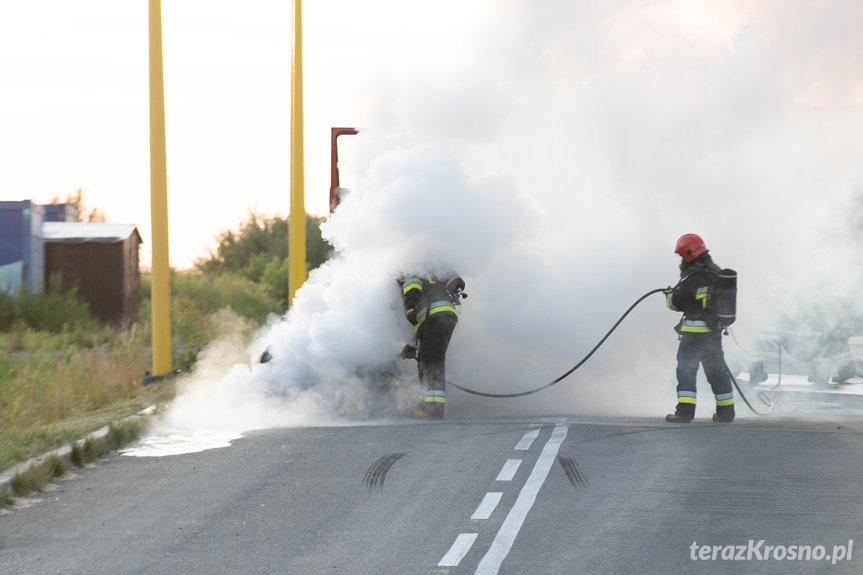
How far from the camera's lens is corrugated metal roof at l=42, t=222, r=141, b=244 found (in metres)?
29.5

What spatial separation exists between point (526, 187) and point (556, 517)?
8.02 metres

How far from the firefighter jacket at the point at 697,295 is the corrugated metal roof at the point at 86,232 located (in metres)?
22.0

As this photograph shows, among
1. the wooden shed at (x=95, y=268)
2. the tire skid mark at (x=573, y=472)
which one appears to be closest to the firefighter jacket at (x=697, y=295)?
the tire skid mark at (x=573, y=472)

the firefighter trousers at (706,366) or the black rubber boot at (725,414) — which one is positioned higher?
the firefighter trousers at (706,366)

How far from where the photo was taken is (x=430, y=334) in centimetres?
1112

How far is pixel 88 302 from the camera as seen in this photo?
29.3 meters

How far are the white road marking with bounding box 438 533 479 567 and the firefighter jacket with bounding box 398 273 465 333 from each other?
5.12m

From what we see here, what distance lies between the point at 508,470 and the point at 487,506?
1132 mm

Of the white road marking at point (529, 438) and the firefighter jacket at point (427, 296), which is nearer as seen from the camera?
the white road marking at point (529, 438)

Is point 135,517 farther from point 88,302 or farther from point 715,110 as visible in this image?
point 88,302

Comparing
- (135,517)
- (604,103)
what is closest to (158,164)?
(604,103)

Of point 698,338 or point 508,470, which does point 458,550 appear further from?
point 698,338

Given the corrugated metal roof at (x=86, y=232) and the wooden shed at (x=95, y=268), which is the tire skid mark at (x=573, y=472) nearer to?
the wooden shed at (x=95, y=268)

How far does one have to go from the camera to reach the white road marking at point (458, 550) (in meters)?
5.60
